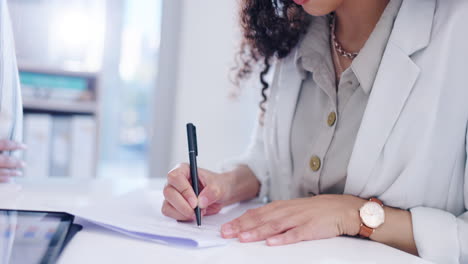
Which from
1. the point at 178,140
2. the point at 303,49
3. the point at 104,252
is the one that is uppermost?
the point at 303,49

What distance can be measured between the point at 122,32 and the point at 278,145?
2027mm

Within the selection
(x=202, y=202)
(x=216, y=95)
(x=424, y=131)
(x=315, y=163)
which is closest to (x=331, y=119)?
(x=315, y=163)

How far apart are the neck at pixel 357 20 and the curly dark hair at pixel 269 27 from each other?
11 centimetres

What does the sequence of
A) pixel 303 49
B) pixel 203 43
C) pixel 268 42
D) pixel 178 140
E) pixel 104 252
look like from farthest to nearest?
pixel 178 140
pixel 203 43
pixel 268 42
pixel 303 49
pixel 104 252

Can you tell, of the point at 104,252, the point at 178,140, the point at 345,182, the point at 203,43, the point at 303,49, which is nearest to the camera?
the point at 104,252

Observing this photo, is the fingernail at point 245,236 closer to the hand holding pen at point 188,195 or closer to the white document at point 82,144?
the hand holding pen at point 188,195

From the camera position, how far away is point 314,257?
591 mm

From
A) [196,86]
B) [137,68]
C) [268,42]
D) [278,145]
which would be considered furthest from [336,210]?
[137,68]

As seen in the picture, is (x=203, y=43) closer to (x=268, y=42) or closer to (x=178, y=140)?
(x=178, y=140)

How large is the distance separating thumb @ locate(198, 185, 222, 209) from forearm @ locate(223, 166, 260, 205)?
0.05 metres

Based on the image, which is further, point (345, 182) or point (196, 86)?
point (196, 86)

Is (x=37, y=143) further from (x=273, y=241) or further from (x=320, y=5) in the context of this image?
(x=273, y=241)

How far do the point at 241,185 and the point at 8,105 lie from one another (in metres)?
0.47

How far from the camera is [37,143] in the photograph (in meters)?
2.15
